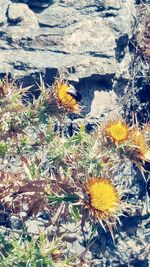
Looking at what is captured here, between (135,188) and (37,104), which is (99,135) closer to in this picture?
(37,104)

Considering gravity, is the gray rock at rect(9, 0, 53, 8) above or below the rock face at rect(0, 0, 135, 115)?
above

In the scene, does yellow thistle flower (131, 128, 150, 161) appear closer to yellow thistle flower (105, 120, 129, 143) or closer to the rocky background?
yellow thistle flower (105, 120, 129, 143)

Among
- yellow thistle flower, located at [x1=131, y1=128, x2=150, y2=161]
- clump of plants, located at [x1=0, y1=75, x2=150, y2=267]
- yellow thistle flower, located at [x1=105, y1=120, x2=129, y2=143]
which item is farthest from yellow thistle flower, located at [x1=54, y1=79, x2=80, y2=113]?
yellow thistle flower, located at [x1=131, y1=128, x2=150, y2=161]

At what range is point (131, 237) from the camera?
4.50m

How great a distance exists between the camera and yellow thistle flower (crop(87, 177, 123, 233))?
2816 millimetres

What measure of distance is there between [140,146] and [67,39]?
1507 millimetres

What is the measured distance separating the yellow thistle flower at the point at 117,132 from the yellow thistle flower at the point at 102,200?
16.3 inches

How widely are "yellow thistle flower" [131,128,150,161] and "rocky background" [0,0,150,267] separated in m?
1.13

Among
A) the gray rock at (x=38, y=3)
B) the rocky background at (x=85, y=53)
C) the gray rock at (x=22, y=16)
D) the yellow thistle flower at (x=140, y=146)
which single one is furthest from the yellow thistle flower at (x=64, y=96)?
the gray rock at (x=38, y=3)

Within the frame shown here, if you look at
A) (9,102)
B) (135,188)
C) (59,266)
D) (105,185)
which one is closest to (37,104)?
(9,102)

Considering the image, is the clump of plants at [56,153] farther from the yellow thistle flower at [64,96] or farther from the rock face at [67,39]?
the rock face at [67,39]

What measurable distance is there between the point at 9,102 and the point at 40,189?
58 centimetres

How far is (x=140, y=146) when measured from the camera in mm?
3281

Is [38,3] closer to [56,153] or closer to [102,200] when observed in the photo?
[56,153]
